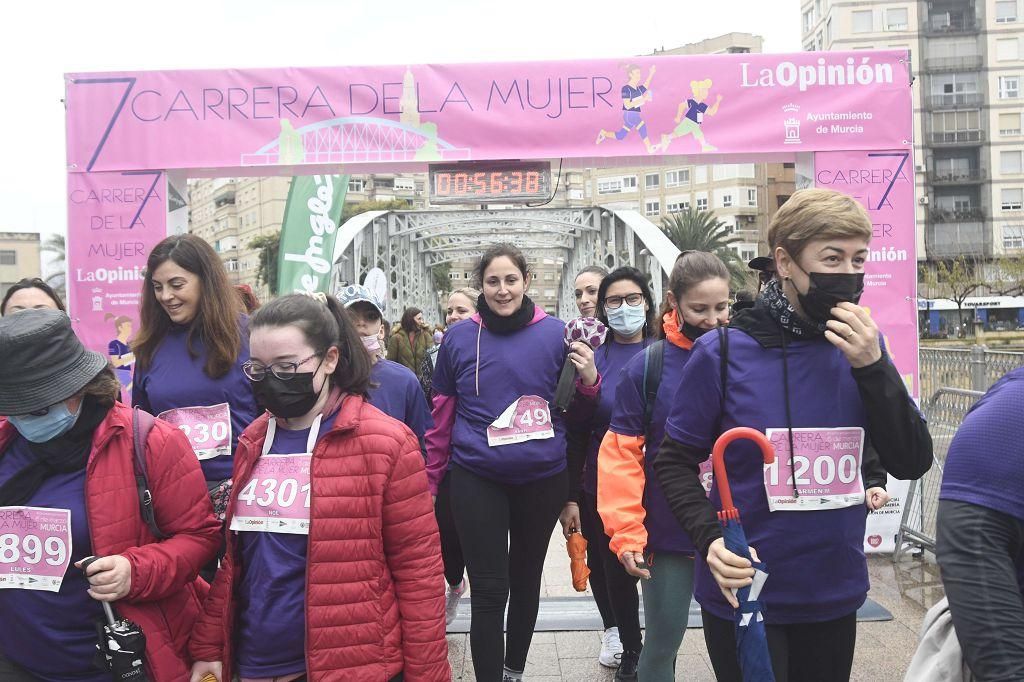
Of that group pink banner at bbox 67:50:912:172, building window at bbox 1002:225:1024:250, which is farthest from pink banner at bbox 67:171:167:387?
building window at bbox 1002:225:1024:250

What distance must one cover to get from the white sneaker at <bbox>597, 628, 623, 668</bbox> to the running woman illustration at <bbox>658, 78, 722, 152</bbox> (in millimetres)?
3651

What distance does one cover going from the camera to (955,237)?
6438cm

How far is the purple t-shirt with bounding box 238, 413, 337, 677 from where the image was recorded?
95.7 inches

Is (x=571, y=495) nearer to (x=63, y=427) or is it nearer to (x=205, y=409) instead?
(x=205, y=409)

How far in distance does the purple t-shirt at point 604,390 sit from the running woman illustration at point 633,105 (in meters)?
2.53

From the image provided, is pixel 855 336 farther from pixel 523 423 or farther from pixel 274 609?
pixel 523 423

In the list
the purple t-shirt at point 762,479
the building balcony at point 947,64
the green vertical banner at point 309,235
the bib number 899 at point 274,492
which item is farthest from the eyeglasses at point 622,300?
the building balcony at point 947,64

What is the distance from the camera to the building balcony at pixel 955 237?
209ft

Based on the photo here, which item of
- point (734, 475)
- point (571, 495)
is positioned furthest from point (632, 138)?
point (734, 475)

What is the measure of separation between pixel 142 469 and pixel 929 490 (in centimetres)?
603

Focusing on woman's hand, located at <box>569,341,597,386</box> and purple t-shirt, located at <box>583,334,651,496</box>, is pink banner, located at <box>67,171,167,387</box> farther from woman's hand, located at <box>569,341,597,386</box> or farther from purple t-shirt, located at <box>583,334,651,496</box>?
woman's hand, located at <box>569,341,597,386</box>

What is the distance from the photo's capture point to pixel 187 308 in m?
3.60

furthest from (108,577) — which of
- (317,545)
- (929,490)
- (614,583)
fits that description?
(929,490)

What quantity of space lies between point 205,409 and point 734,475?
2.11 metres
